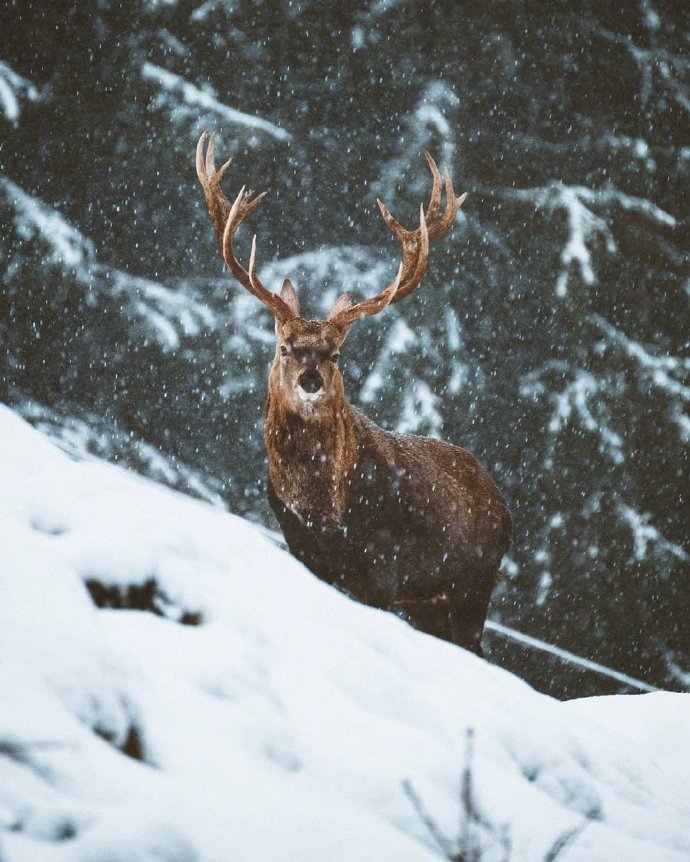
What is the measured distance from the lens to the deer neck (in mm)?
4586

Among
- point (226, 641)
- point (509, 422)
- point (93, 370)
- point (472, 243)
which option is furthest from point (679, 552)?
point (226, 641)

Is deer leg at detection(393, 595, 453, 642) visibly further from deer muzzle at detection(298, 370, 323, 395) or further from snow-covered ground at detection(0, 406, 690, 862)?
snow-covered ground at detection(0, 406, 690, 862)

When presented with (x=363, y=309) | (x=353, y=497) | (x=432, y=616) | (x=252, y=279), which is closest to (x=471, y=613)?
(x=432, y=616)

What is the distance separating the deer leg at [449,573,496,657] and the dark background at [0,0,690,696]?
2.82 m

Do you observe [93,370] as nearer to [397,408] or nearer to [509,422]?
[397,408]

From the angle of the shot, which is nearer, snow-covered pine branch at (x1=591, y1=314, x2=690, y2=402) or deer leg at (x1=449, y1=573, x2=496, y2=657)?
deer leg at (x1=449, y1=573, x2=496, y2=657)

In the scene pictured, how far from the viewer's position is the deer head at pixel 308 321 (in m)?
4.53

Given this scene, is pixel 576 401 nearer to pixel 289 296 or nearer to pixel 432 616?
pixel 432 616

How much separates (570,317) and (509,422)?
3.86 feet

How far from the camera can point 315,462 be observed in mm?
4625

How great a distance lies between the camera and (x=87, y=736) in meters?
1.27

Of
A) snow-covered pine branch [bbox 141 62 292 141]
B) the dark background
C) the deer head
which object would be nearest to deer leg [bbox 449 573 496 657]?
the deer head

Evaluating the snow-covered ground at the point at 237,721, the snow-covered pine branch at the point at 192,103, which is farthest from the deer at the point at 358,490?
the snow-covered pine branch at the point at 192,103

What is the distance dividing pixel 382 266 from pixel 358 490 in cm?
397
